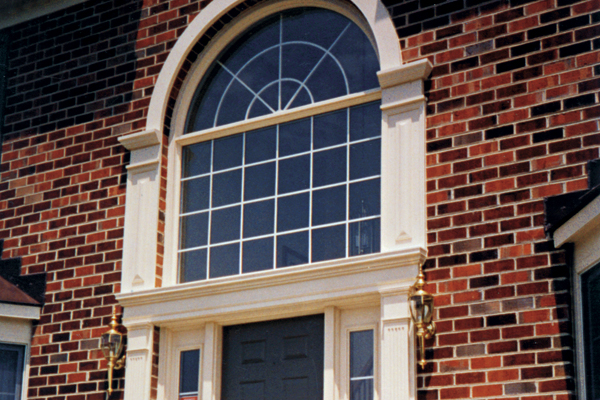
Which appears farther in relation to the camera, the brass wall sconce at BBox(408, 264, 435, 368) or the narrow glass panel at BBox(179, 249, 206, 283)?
the narrow glass panel at BBox(179, 249, 206, 283)

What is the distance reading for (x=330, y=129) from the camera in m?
8.00

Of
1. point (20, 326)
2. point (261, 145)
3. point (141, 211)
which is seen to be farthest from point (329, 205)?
point (20, 326)

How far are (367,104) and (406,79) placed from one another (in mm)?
519

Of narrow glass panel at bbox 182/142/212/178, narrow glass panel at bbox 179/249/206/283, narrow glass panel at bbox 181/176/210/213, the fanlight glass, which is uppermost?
the fanlight glass

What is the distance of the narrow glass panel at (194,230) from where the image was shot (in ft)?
27.7

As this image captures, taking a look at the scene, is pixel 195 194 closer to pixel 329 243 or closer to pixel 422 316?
pixel 329 243

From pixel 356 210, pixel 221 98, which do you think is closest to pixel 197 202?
pixel 221 98

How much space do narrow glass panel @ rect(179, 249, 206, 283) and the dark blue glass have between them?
0.67 metres

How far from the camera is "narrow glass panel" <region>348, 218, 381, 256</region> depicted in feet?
24.5

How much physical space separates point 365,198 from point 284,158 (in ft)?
3.05

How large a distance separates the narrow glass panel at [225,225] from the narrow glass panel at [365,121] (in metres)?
1.30

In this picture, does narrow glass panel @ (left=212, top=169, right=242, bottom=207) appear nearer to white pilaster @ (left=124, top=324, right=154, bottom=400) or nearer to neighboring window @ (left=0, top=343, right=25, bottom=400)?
white pilaster @ (left=124, top=324, right=154, bottom=400)

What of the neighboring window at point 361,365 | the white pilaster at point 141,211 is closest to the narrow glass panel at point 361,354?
the neighboring window at point 361,365

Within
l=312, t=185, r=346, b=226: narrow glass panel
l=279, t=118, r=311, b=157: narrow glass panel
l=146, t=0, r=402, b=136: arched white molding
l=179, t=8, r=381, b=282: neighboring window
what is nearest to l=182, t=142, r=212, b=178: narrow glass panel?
l=179, t=8, r=381, b=282: neighboring window
